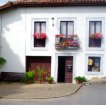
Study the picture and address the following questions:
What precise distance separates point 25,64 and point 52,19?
4.26m

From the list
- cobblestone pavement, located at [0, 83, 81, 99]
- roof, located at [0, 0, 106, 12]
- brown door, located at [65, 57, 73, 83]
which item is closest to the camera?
cobblestone pavement, located at [0, 83, 81, 99]

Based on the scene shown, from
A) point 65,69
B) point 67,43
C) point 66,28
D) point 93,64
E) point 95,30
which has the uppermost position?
point 66,28

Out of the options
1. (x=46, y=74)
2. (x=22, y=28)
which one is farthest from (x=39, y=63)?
(x=22, y=28)

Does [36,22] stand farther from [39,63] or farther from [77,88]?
[77,88]

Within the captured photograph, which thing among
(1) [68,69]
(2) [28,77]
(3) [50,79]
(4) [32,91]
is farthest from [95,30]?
(4) [32,91]

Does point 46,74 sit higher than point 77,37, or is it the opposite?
point 77,37

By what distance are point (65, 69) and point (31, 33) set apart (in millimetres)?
4017

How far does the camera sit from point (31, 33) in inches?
1300

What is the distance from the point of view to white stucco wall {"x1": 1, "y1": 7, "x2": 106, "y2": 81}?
1282 inches

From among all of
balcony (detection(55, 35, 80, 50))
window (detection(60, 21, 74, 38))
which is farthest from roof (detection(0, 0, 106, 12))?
balcony (detection(55, 35, 80, 50))

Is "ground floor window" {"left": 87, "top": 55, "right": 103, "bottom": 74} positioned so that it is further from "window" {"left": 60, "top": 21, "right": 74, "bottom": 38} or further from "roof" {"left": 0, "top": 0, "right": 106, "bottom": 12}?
"roof" {"left": 0, "top": 0, "right": 106, "bottom": 12}

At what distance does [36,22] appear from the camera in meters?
33.1

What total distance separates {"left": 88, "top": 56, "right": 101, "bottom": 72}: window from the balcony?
1.54 m

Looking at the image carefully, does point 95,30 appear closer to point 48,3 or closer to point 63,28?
point 63,28
